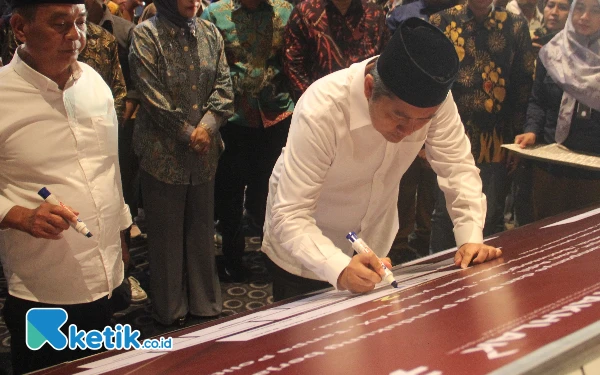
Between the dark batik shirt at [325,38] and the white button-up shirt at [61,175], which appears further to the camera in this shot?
the dark batik shirt at [325,38]

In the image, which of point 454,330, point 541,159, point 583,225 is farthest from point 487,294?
point 541,159

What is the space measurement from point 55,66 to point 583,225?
5.06ft

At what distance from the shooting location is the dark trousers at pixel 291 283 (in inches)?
75.8

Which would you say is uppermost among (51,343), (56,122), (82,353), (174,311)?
(56,122)

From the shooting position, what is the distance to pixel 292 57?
3.14 m

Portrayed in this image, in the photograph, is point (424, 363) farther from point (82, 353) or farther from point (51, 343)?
point (82, 353)

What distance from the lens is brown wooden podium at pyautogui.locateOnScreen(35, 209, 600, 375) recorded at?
2.81ft

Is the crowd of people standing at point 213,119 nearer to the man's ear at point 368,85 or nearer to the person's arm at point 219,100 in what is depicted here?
the person's arm at point 219,100

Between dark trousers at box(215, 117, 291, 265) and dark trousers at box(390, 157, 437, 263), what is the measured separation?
Answer: 2.37 ft

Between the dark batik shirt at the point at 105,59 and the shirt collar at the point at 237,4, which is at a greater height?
the shirt collar at the point at 237,4

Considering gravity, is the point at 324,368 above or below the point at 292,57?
below

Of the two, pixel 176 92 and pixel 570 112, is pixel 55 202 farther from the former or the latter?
pixel 570 112

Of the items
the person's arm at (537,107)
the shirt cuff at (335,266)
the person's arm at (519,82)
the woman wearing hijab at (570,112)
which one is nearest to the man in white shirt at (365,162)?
the shirt cuff at (335,266)

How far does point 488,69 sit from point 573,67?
39 centimetres
